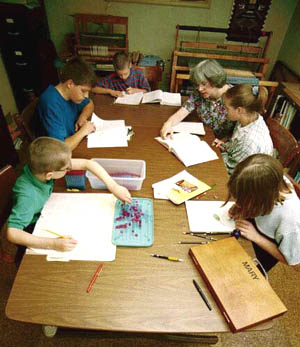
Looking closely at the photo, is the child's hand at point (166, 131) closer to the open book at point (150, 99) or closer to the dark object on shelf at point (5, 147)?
the open book at point (150, 99)

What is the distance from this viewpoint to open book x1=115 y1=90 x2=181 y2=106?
195 centimetres

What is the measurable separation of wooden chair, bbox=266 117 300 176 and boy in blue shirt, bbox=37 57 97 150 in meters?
1.20

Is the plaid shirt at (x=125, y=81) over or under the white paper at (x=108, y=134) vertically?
over

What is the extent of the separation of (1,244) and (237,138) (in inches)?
54.1

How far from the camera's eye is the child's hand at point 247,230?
0.98 m

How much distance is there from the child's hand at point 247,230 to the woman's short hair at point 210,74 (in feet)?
3.20

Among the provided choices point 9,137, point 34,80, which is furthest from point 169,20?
point 9,137

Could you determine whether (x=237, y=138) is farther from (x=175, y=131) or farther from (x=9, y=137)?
(x=9, y=137)

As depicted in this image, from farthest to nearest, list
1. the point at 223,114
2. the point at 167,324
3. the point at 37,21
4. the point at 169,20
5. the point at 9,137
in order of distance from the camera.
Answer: the point at 169,20
the point at 37,21
the point at 9,137
the point at 223,114
the point at 167,324

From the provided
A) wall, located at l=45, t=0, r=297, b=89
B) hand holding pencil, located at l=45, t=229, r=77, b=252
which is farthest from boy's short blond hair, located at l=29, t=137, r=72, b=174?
wall, located at l=45, t=0, r=297, b=89

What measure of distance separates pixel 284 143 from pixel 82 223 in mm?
1303

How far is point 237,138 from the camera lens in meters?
1.51

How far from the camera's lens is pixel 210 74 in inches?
61.0

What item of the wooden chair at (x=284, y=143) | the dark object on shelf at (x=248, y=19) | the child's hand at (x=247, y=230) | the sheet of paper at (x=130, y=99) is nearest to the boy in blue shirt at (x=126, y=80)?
the sheet of paper at (x=130, y=99)
